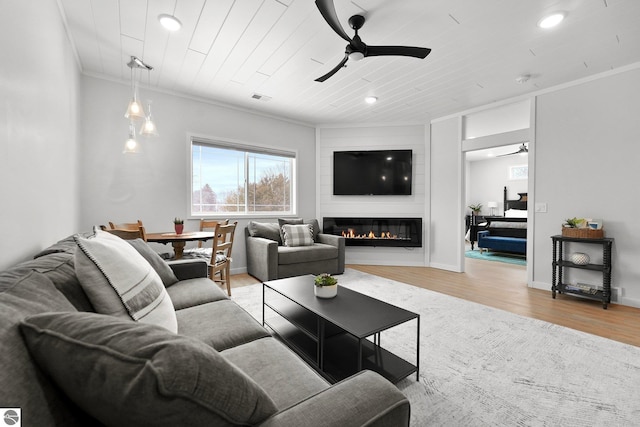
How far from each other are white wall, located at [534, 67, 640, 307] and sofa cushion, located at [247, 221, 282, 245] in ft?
12.2

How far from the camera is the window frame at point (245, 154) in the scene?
411 centimetres

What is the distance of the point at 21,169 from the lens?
1.48 meters

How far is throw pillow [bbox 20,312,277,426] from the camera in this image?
1.55 ft

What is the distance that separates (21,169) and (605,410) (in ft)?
11.0

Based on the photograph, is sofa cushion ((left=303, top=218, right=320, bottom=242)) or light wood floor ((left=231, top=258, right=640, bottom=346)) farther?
sofa cushion ((left=303, top=218, right=320, bottom=242))

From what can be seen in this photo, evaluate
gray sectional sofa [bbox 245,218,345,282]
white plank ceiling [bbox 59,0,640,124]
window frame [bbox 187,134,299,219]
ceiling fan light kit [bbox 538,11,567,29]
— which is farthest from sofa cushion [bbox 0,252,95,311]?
ceiling fan light kit [bbox 538,11,567,29]

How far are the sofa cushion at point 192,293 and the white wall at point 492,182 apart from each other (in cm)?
956

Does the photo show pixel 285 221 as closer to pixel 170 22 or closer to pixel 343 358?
pixel 170 22

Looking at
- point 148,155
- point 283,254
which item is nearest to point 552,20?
point 283,254

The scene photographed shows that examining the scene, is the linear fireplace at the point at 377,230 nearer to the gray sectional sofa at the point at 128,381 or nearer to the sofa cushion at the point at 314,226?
the sofa cushion at the point at 314,226

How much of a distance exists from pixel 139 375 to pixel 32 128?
195 cm

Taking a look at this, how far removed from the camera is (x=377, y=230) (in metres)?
5.40

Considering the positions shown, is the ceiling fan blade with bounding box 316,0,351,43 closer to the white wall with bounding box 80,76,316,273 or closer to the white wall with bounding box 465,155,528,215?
the white wall with bounding box 80,76,316,273

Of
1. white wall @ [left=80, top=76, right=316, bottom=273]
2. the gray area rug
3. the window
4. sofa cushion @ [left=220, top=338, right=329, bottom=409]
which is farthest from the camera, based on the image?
the window
